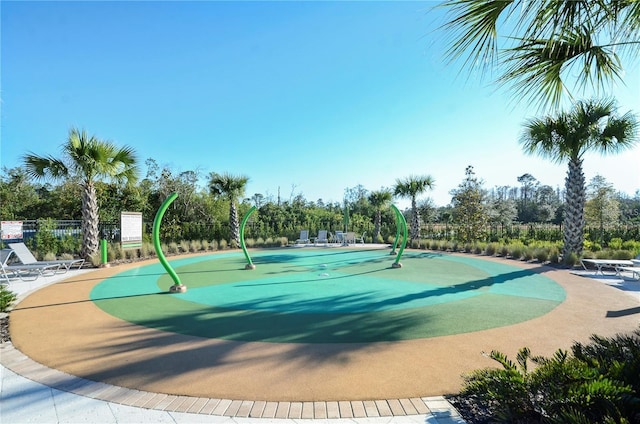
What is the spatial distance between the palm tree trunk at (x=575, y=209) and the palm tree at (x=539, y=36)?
10072 mm

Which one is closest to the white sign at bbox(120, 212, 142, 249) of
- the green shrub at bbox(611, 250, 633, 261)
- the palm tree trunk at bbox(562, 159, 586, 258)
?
the palm tree trunk at bbox(562, 159, 586, 258)

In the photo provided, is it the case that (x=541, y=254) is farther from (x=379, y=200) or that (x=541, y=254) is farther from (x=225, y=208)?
(x=225, y=208)

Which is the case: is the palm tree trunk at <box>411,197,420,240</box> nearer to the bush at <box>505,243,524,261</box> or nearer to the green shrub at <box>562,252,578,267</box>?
the bush at <box>505,243,524,261</box>

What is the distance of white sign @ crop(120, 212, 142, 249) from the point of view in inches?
527

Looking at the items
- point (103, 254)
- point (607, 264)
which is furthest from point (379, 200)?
point (103, 254)

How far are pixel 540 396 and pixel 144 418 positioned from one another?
3.51 metres

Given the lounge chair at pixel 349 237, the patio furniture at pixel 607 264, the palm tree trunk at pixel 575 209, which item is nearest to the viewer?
the patio furniture at pixel 607 264

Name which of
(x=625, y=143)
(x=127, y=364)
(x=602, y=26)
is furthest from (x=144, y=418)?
(x=625, y=143)

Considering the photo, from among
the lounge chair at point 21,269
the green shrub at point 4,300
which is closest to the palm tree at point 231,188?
the lounge chair at point 21,269

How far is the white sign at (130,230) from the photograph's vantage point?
44.0 feet

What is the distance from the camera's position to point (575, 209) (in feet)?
40.3

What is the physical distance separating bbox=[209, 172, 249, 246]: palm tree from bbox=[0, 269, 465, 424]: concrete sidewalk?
1655 cm

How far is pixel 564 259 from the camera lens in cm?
1216

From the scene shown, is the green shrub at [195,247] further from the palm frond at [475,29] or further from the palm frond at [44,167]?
the palm frond at [475,29]
